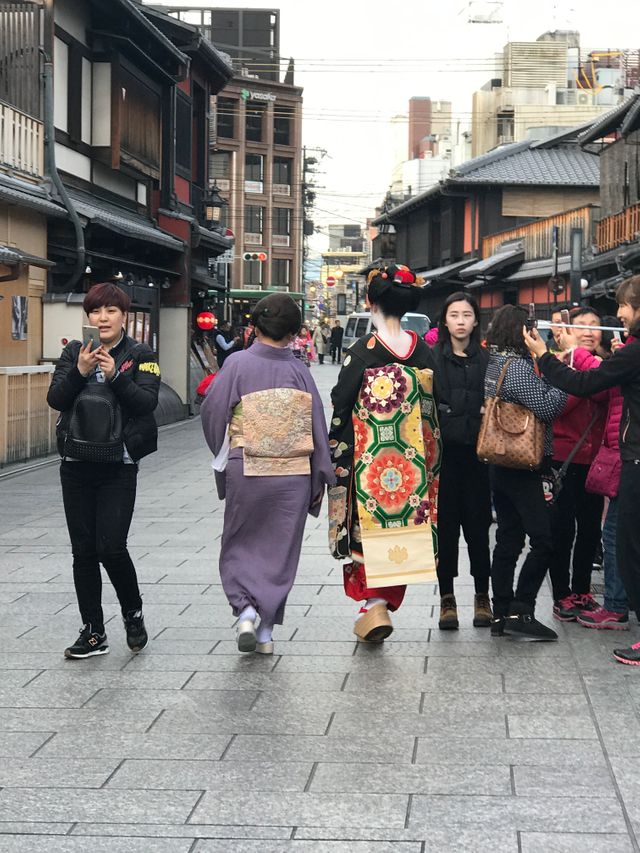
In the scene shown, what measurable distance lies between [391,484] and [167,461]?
9844 millimetres

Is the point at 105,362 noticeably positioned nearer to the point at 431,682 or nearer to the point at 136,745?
the point at 136,745

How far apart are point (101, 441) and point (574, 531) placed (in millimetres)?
2959

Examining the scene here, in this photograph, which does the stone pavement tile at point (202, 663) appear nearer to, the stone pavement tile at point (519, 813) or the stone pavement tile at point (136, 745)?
the stone pavement tile at point (136, 745)

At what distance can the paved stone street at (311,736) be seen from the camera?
4.00 metres

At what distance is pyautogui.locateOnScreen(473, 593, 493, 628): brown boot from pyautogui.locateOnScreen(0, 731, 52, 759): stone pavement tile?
2.86 meters

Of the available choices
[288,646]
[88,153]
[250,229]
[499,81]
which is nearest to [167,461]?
[88,153]

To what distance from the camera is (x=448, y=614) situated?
695 centimetres

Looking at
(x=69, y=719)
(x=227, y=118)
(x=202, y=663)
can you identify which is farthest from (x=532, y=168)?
(x=69, y=719)

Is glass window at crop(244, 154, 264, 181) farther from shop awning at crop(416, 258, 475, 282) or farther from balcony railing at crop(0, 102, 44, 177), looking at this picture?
balcony railing at crop(0, 102, 44, 177)

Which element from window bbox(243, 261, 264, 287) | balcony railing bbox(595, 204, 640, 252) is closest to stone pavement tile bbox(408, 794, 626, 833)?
balcony railing bbox(595, 204, 640, 252)

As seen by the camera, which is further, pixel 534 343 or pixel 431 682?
pixel 534 343

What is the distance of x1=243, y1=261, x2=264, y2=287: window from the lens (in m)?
74.7

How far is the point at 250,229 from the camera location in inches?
2936

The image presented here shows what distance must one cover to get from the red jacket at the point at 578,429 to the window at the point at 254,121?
6801cm
